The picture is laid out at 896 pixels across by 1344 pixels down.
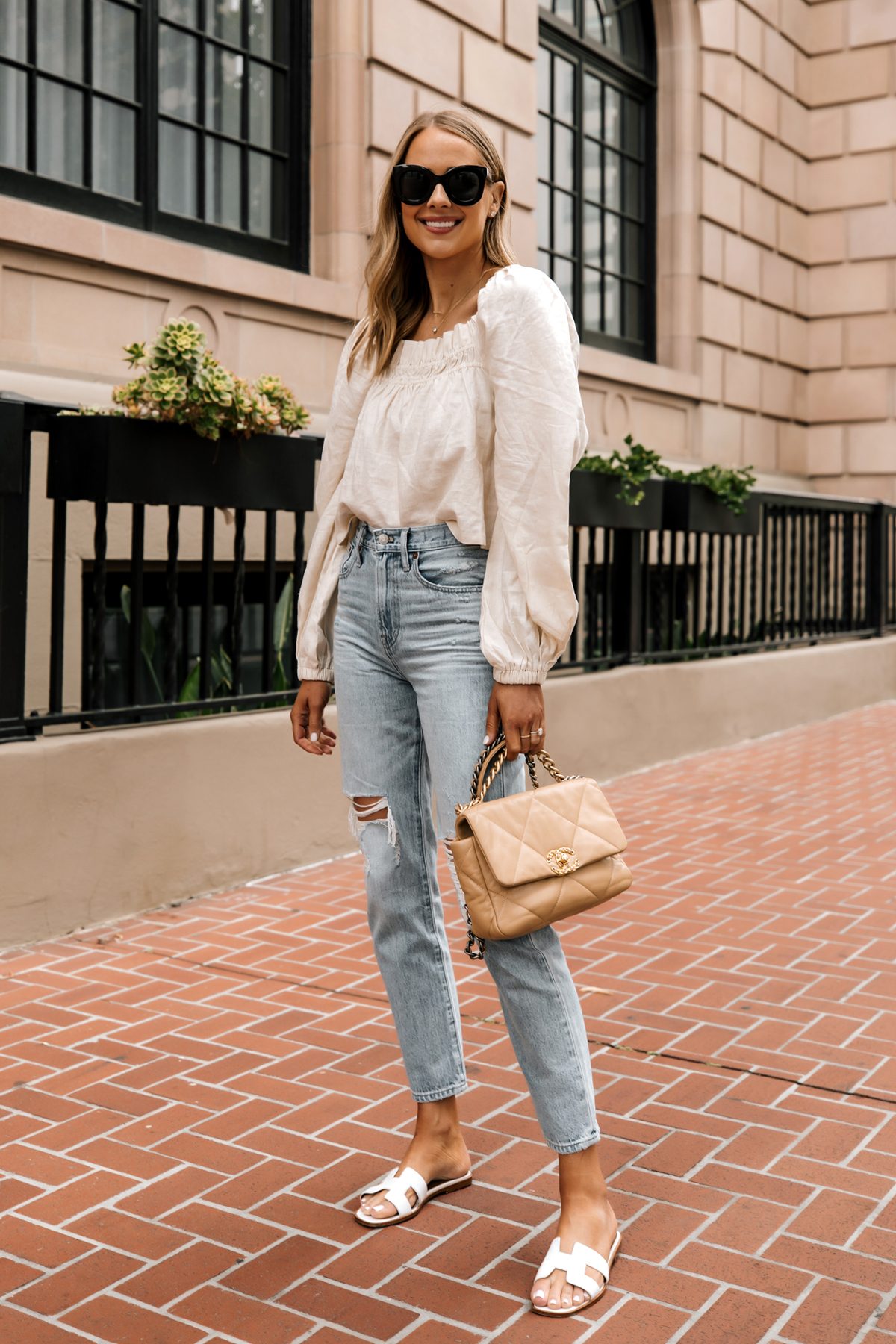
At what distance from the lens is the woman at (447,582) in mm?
2428

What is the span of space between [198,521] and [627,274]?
7418 mm

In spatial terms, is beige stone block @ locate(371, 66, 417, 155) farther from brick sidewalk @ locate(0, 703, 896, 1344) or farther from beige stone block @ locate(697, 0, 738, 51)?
brick sidewalk @ locate(0, 703, 896, 1344)

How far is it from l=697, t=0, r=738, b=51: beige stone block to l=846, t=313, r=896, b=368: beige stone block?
3789 millimetres

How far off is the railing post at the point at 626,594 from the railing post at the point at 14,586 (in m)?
4.38

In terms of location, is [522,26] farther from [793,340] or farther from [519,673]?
[519,673]

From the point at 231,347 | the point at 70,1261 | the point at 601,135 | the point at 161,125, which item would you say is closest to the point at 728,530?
the point at 231,347

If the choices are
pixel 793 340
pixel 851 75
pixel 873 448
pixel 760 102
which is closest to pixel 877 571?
pixel 873 448

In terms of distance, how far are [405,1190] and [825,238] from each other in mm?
15123

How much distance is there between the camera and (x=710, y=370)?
1354 centimetres

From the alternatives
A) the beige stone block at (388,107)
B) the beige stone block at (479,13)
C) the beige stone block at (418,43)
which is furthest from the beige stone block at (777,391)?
the beige stone block at (388,107)

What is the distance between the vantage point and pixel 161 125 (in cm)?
761

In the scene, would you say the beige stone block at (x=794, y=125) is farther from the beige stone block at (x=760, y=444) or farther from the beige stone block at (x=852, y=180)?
the beige stone block at (x=760, y=444)

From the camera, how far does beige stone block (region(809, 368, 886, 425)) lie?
622 inches

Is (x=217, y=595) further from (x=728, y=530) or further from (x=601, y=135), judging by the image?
(x=601, y=135)
